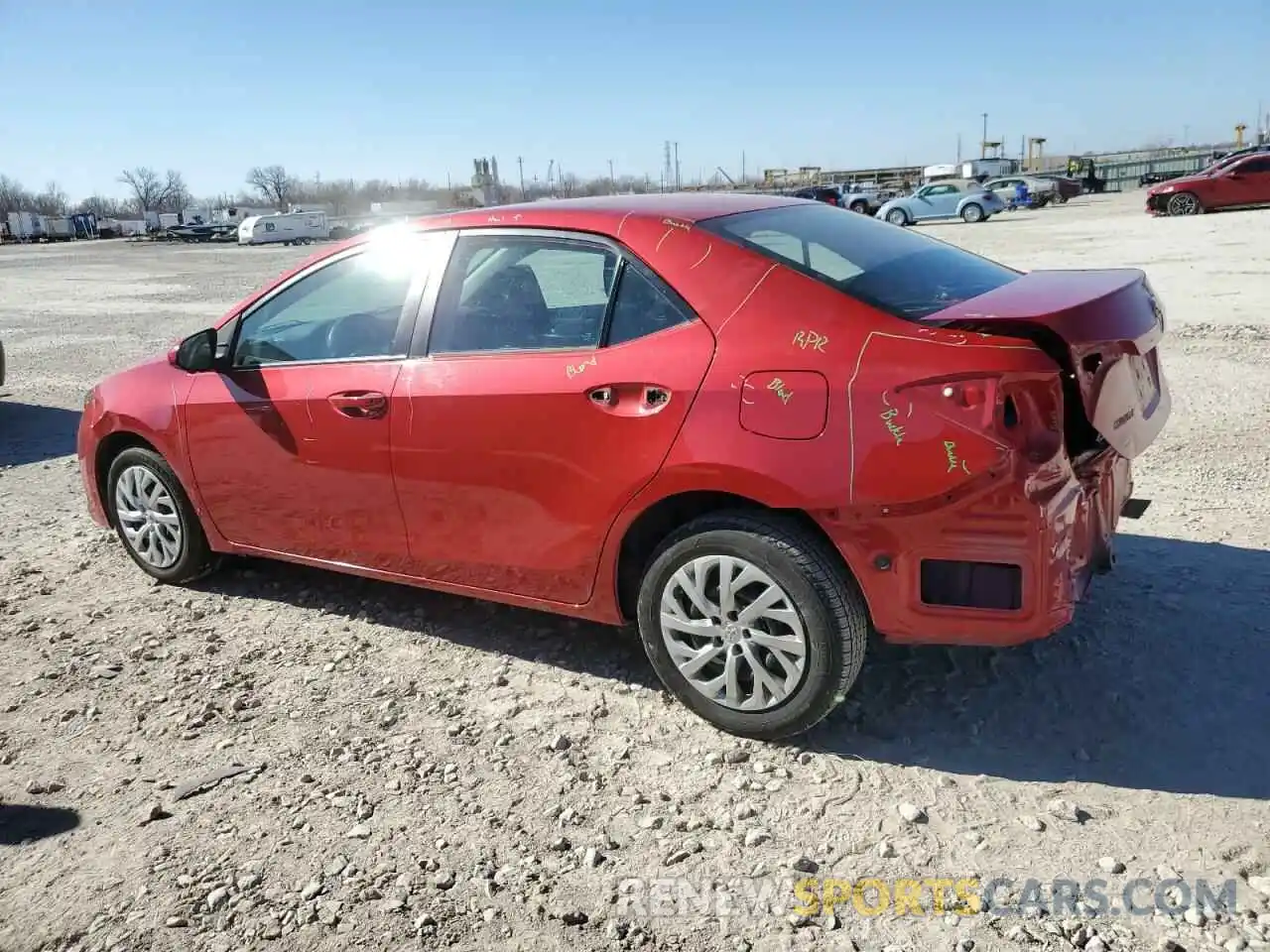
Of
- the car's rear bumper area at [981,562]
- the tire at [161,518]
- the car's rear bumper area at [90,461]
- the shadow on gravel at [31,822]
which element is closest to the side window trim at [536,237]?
the car's rear bumper area at [981,562]

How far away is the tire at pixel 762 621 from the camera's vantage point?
3078 millimetres

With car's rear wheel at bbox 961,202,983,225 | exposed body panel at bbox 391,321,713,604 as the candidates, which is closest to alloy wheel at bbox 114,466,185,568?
exposed body panel at bbox 391,321,713,604

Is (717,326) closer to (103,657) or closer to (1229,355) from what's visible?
(103,657)

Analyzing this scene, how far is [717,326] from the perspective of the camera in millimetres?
3178

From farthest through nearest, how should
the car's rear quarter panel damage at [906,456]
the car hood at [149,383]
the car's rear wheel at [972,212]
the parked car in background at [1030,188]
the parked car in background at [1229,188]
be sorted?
the parked car in background at [1030,188], the car's rear wheel at [972,212], the parked car in background at [1229,188], the car hood at [149,383], the car's rear quarter panel damage at [906,456]

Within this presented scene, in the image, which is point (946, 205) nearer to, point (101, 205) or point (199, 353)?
point (199, 353)

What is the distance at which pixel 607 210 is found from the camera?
12.0 ft

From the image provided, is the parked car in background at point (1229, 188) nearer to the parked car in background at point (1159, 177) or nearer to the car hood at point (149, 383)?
the parked car in background at point (1159, 177)

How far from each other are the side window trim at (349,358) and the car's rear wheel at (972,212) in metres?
37.0

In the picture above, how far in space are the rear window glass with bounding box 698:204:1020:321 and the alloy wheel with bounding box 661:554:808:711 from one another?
94 centimetres

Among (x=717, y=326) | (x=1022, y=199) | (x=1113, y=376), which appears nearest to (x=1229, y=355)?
(x=1113, y=376)

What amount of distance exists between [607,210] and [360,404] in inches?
47.4

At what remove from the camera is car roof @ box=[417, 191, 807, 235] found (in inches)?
141

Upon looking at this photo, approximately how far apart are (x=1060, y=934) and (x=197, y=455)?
382cm
